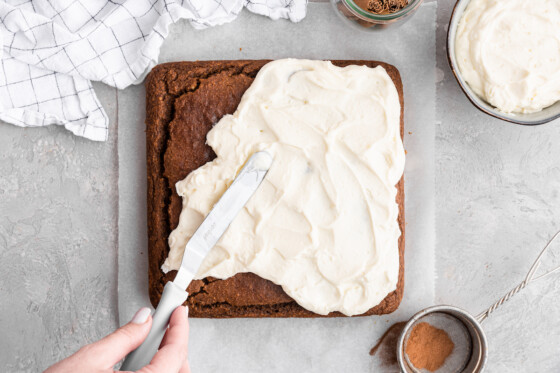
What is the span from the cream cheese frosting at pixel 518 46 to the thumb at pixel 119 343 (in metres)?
1.54

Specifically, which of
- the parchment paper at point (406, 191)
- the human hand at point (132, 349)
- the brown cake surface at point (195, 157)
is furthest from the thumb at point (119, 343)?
the parchment paper at point (406, 191)

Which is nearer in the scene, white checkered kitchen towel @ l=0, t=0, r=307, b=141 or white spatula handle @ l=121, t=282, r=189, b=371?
white spatula handle @ l=121, t=282, r=189, b=371

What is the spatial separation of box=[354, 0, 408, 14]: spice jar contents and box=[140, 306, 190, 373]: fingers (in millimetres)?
1349

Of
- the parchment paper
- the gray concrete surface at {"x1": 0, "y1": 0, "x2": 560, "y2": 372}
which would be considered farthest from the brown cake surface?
the gray concrete surface at {"x1": 0, "y1": 0, "x2": 560, "y2": 372}

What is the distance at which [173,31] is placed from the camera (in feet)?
6.77

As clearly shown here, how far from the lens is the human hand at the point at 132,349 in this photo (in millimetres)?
1379

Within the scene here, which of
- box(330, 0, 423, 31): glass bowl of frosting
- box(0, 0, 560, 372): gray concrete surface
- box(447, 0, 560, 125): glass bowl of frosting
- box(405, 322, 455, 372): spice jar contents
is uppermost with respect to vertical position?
box(330, 0, 423, 31): glass bowl of frosting

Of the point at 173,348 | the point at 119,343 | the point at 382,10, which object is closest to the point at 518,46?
the point at 382,10

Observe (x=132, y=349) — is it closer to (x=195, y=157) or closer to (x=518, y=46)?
(x=195, y=157)

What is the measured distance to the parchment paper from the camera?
206 cm

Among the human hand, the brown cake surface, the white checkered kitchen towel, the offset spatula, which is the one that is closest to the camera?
the human hand

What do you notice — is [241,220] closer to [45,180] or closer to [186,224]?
[186,224]

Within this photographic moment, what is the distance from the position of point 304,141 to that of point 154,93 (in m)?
0.63

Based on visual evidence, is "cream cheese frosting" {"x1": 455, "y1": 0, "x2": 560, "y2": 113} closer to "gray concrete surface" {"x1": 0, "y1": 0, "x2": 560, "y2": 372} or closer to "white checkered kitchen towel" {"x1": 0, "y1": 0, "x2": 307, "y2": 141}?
"gray concrete surface" {"x1": 0, "y1": 0, "x2": 560, "y2": 372}
